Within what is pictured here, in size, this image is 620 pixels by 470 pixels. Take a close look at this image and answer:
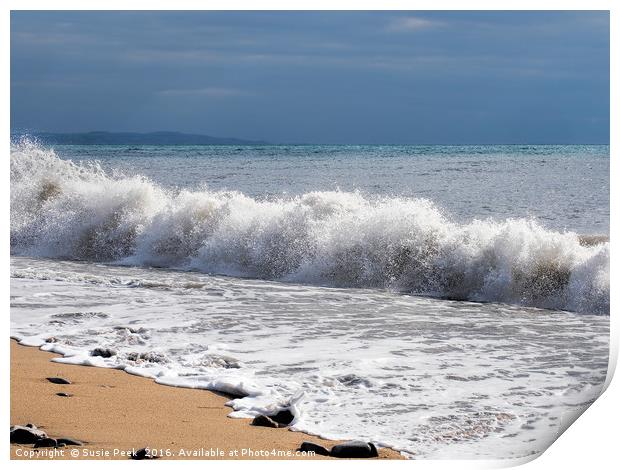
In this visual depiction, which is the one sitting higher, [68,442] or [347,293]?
[347,293]

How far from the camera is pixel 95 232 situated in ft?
29.4

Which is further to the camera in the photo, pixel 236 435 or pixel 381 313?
pixel 381 313

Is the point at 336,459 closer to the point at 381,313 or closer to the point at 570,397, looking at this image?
the point at 570,397

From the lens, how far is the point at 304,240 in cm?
779

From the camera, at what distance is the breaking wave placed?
654cm

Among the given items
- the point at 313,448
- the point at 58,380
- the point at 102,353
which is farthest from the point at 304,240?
the point at 313,448

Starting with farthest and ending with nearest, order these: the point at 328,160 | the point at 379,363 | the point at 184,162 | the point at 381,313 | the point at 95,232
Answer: the point at 328,160, the point at 184,162, the point at 95,232, the point at 381,313, the point at 379,363

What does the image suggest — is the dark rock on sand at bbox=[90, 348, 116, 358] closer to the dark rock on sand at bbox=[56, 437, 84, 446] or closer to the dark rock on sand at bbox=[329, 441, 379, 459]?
the dark rock on sand at bbox=[56, 437, 84, 446]

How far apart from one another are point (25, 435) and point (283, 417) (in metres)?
1.01

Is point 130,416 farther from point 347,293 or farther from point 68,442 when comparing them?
point 347,293

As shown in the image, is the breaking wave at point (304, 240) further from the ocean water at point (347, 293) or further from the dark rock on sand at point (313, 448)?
the dark rock on sand at point (313, 448)

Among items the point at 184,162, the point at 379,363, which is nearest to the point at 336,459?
the point at 379,363

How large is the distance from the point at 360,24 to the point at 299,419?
6.96 ft

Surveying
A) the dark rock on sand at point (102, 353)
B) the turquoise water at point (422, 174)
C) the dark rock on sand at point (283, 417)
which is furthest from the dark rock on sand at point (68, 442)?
the turquoise water at point (422, 174)
